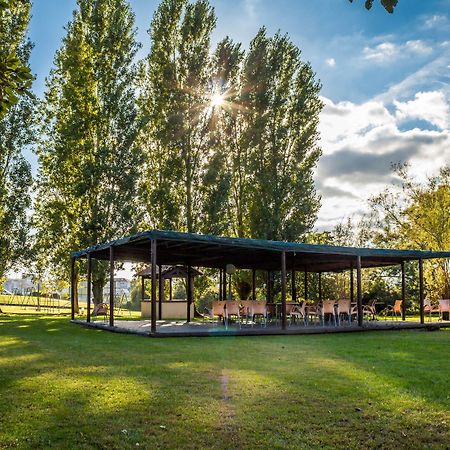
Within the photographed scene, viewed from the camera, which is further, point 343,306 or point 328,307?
point 343,306

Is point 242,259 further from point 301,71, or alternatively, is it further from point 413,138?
point 301,71

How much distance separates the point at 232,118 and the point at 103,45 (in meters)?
7.07

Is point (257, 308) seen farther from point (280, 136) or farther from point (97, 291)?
point (280, 136)

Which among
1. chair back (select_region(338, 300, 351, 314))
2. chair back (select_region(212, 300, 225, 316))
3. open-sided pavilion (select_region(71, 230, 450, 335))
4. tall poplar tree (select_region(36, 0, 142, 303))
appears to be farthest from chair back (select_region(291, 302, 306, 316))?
tall poplar tree (select_region(36, 0, 142, 303))

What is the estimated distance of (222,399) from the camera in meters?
5.18

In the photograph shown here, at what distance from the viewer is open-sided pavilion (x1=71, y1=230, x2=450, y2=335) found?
42.9ft

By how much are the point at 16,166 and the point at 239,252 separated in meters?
13.1

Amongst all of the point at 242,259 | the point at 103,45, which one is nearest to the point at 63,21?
the point at 103,45

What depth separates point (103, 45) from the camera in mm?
24531

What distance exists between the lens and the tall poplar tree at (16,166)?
23641mm

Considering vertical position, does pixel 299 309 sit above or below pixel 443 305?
above

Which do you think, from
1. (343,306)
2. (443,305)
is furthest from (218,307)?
(443,305)

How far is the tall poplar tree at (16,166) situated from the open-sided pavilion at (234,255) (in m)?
7.08

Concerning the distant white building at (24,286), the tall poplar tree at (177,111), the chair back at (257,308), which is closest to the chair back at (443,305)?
the chair back at (257,308)
